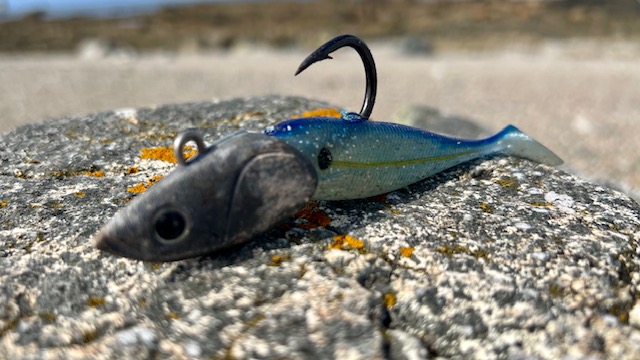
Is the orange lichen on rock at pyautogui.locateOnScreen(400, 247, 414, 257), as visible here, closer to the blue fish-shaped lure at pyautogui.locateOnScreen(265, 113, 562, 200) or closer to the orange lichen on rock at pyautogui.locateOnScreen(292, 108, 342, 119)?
the blue fish-shaped lure at pyautogui.locateOnScreen(265, 113, 562, 200)

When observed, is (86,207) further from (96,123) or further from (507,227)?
(507,227)

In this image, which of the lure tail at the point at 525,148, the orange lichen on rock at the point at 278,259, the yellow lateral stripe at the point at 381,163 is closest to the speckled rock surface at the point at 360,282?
the orange lichen on rock at the point at 278,259

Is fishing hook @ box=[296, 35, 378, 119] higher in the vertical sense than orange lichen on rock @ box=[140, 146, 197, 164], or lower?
higher

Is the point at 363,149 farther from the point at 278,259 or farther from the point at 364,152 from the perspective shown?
the point at 278,259

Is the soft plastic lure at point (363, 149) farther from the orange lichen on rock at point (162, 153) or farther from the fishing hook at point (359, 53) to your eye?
the orange lichen on rock at point (162, 153)

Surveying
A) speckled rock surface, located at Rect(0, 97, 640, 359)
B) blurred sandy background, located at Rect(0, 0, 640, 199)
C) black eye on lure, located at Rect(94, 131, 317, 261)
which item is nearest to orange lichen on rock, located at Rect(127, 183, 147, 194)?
speckled rock surface, located at Rect(0, 97, 640, 359)

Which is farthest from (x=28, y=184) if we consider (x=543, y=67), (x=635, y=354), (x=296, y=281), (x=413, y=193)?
(x=543, y=67)
